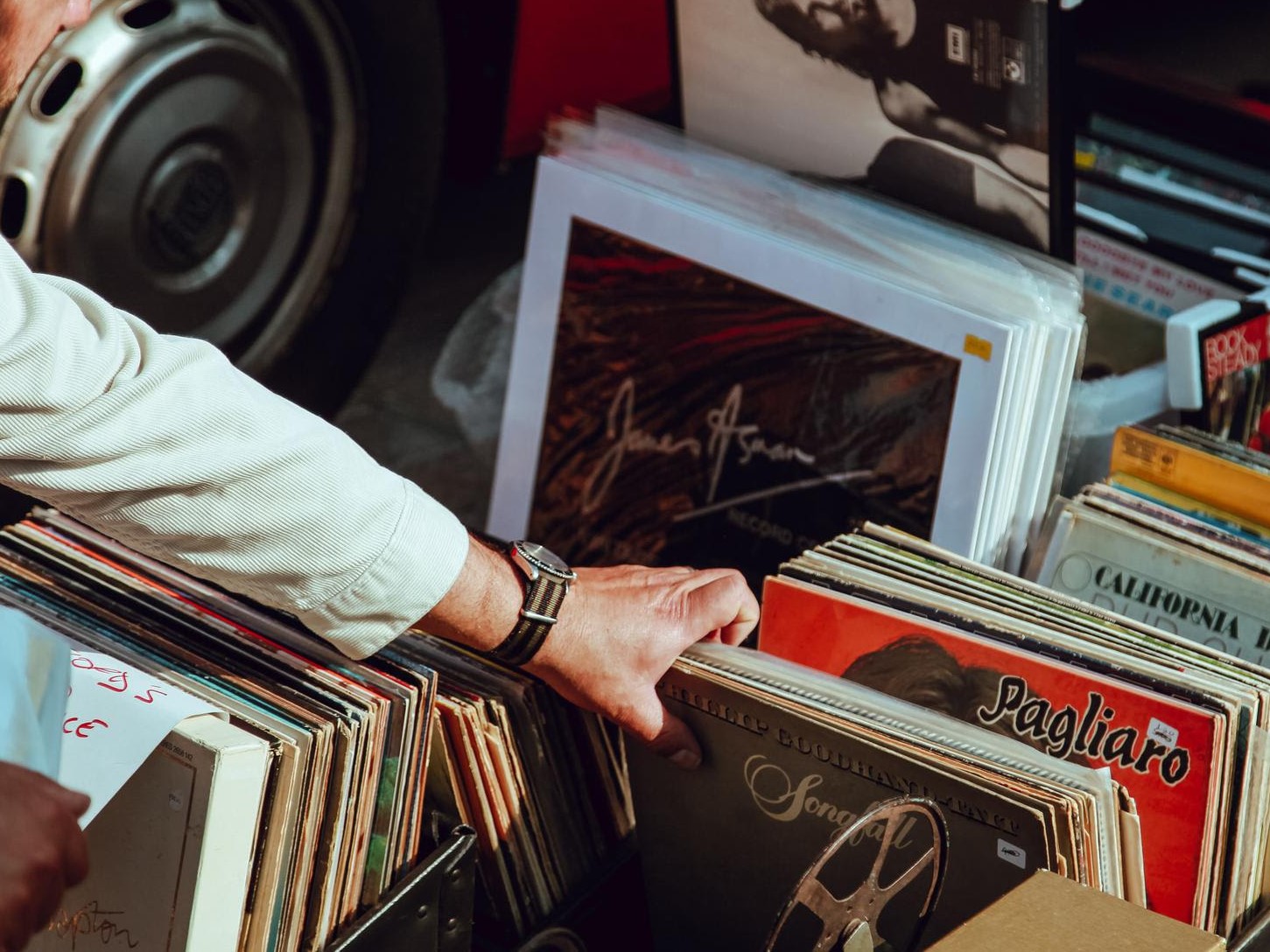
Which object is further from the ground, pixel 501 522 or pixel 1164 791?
pixel 1164 791

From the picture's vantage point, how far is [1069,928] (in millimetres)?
981

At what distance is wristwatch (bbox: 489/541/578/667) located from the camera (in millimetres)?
1213

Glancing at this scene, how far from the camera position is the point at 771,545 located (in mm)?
1820

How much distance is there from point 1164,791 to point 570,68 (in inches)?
66.7

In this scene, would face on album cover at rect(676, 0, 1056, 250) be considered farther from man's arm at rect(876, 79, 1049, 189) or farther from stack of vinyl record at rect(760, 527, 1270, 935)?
stack of vinyl record at rect(760, 527, 1270, 935)

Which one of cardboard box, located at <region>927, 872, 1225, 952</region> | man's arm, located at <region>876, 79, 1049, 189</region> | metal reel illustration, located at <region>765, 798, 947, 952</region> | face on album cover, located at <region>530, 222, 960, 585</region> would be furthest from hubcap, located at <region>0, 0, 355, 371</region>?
cardboard box, located at <region>927, 872, 1225, 952</region>

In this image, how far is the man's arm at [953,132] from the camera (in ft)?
5.41

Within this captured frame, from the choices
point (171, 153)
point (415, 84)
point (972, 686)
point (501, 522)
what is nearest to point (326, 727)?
point (972, 686)

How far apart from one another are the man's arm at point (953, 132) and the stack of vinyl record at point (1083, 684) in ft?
1.66

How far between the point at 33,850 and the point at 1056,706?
2.72 feet

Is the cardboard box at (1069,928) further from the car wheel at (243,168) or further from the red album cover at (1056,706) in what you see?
the car wheel at (243,168)

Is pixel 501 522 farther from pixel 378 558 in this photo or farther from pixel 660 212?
pixel 378 558

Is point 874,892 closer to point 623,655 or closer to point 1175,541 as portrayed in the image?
point 623,655

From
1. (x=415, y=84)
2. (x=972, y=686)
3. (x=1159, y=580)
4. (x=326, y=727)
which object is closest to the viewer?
(x=326, y=727)
